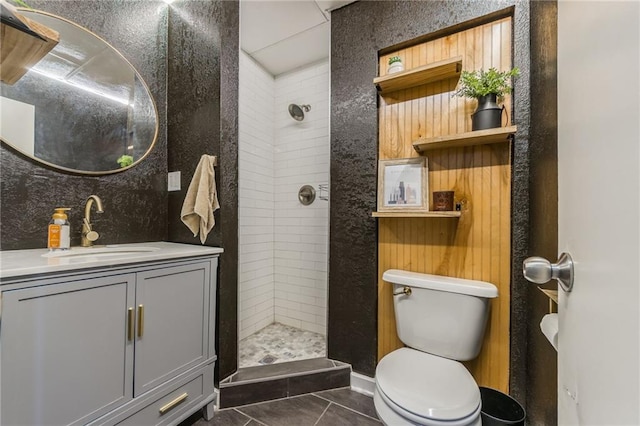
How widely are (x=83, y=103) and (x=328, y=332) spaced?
77.0 inches

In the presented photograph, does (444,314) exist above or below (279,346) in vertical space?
above

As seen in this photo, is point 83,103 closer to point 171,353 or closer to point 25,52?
point 25,52

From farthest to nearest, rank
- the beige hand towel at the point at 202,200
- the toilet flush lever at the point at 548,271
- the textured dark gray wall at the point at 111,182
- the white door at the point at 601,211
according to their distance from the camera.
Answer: the beige hand towel at the point at 202,200 → the textured dark gray wall at the point at 111,182 → the toilet flush lever at the point at 548,271 → the white door at the point at 601,211

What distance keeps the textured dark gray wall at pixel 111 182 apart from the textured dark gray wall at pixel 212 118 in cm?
8

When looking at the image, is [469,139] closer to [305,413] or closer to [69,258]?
[305,413]

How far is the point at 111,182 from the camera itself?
5.15ft

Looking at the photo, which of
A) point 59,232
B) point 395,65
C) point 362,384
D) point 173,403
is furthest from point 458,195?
point 59,232

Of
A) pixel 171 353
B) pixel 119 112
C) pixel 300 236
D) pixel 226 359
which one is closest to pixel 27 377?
pixel 171 353

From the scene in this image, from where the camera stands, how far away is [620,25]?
35cm

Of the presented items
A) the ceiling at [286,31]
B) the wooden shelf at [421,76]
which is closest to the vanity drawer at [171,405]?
the wooden shelf at [421,76]

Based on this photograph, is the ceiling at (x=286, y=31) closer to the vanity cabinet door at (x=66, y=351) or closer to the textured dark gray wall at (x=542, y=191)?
the textured dark gray wall at (x=542, y=191)

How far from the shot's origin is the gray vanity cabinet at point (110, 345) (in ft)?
2.83

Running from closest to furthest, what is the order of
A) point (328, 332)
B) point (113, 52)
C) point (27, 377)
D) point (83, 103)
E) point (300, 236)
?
point (27, 377)
point (83, 103)
point (113, 52)
point (328, 332)
point (300, 236)

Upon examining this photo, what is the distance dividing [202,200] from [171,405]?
101cm
